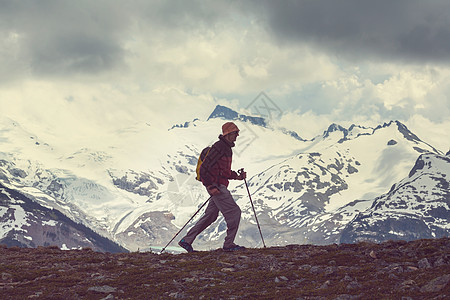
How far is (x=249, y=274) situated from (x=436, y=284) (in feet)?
21.2

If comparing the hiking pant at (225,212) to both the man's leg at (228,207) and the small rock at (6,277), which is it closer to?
the man's leg at (228,207)

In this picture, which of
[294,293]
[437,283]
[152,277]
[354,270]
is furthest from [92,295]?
[437,283]

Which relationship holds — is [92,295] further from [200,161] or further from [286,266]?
[200,161]

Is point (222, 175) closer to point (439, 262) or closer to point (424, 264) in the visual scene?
point (424, 264)

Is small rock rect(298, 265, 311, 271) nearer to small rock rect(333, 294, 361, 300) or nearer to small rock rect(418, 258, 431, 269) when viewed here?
small rock rect(418, 258, 431, 269)

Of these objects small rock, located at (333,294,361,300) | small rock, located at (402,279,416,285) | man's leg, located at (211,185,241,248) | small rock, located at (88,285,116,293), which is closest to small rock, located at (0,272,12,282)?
small rock, located at (88,285,116,293)

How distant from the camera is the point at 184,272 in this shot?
20844 mm

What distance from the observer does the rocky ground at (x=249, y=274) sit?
1639 centimetres

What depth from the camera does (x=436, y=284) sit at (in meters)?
15.4

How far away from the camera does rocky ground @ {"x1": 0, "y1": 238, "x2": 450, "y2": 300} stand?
1639 cm

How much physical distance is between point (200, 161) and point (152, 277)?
6.67 metres

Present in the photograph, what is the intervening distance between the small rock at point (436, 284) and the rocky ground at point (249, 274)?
25 mm

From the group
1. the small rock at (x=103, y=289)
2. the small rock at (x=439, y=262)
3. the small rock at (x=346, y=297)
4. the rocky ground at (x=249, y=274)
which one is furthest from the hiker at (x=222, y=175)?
the small rock at (x=346, y=297)

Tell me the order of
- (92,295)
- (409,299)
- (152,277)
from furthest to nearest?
(152,277), (92,295), (409,299)
